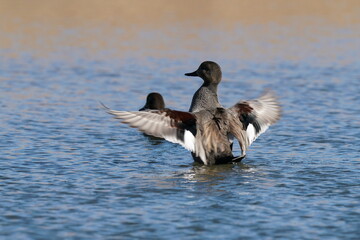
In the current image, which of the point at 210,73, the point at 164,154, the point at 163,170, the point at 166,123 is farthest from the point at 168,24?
the point at 166,123

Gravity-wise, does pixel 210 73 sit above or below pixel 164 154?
above

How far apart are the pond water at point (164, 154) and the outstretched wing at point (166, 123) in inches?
16.2

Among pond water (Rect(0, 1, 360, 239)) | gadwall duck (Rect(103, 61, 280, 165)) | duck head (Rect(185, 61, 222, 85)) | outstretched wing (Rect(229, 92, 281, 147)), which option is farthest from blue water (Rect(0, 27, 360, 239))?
duck head (Rect(185, 61, 222, 85))

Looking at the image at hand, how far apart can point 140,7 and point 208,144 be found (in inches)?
757

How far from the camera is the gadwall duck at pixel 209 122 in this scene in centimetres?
844

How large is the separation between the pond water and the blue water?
2cm

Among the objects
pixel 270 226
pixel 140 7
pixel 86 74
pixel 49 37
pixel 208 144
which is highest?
pixel 140 7

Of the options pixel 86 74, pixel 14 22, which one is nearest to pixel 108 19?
pixel 14 22

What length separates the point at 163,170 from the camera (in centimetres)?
878

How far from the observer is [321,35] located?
931 inches

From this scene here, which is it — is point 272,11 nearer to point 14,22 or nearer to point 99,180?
point 14,22

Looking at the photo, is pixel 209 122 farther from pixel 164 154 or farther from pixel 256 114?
pixel 164 154

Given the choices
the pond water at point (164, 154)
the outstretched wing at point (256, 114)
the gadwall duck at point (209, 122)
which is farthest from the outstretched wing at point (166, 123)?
the outstretched wing at point (256, 114)

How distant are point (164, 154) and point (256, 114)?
143 cm
